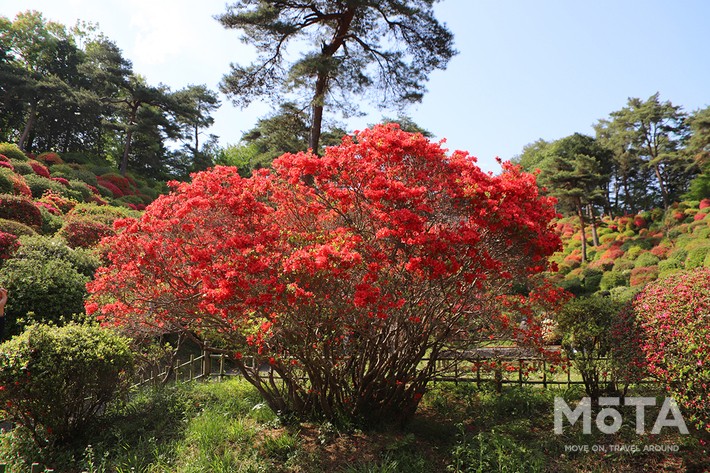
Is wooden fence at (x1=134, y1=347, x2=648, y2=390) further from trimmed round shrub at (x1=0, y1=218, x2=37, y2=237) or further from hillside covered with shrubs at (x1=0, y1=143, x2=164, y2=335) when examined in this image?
trimmed round shrub at (x1=0, y1=218, x2=37, y2=237)

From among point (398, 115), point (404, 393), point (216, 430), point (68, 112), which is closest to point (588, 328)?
point (404, 393)

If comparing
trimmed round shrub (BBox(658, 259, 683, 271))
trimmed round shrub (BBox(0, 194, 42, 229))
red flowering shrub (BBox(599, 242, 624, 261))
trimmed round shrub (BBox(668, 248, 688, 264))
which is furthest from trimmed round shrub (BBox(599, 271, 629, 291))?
trimmed round shrub (BBox(0, 194, 42, 229))

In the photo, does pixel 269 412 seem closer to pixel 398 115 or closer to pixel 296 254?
pixel 296 254

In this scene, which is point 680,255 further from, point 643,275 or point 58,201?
point 58,201

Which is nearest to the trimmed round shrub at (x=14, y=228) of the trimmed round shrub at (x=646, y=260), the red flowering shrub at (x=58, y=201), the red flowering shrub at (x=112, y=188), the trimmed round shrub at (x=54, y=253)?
the trimmed round shrub at (x=54, y=253)

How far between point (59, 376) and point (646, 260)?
2569 cm

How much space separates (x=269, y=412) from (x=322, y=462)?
140 centimetres

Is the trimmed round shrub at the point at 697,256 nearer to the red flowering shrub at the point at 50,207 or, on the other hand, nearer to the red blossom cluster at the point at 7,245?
the red blossom cluster at the point at 7,245

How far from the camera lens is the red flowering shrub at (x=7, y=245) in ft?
30.1

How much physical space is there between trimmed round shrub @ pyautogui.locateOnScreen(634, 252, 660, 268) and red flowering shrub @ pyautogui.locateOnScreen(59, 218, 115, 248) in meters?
24.3

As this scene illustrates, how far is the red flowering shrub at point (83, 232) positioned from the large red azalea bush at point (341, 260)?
689 centimetres

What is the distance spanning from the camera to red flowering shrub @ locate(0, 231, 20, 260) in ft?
30.1

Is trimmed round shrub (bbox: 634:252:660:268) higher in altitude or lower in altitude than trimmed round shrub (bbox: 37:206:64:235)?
higher

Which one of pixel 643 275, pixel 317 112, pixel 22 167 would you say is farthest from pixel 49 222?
pixel 643 275
